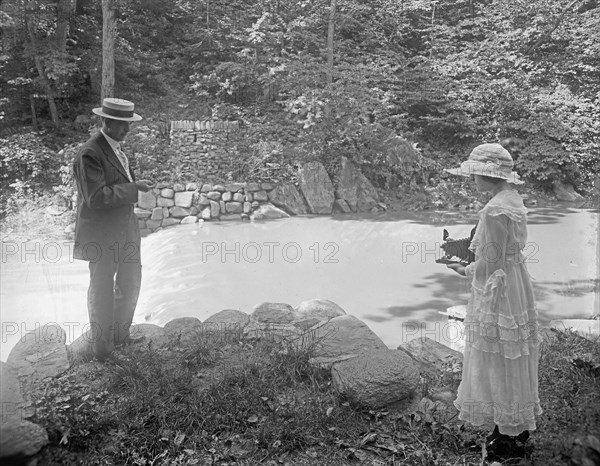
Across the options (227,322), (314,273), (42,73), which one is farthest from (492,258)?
(42,73)

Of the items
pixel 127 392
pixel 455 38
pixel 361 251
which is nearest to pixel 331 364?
pixel 127 392

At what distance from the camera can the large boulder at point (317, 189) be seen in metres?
8.88

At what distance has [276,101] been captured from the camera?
10.4m

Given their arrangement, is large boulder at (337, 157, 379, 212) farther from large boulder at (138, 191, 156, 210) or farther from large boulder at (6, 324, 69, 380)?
large boulder at (6, 324, 69, 380)

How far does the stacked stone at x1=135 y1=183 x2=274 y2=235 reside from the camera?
27.0ft

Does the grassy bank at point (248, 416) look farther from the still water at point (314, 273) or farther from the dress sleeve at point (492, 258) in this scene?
the still water at point (314, 273)

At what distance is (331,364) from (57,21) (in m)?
8.33

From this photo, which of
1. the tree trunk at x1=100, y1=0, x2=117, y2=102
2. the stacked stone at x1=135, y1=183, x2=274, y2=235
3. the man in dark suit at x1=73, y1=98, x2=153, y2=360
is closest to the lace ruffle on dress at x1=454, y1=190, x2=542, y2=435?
the man in dark suit at x1=73, y1=98, x2=153, y2=360

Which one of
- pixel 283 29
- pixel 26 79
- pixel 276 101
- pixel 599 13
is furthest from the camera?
pixel 283 29

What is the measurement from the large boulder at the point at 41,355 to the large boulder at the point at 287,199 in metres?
5.90

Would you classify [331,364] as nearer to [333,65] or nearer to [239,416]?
[239,416]

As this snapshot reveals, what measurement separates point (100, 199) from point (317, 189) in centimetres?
656

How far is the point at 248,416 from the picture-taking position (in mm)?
2395

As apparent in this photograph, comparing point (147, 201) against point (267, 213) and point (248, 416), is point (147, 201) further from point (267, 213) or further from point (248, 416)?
point (248, 416)
